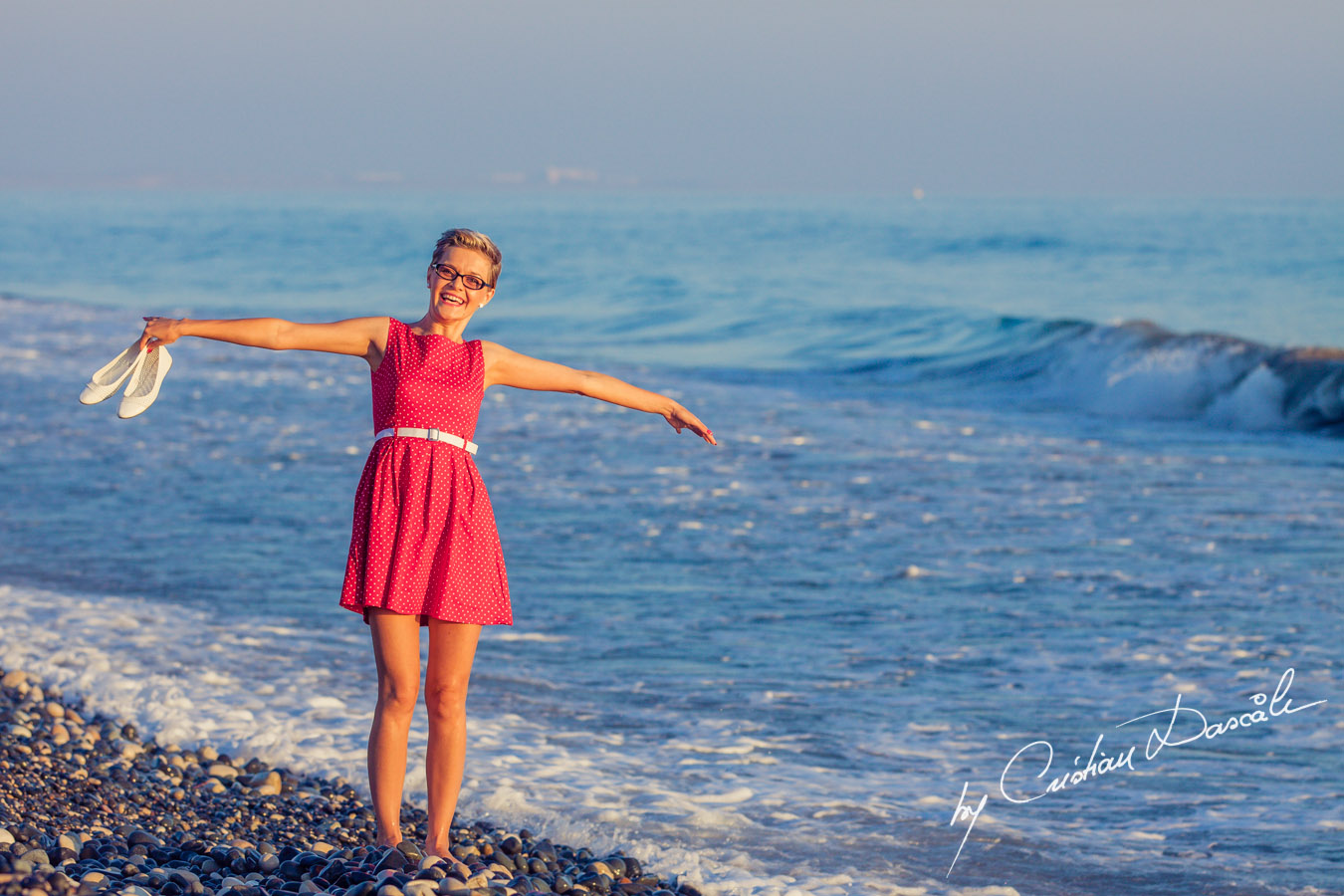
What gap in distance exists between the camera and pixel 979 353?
23.2 m

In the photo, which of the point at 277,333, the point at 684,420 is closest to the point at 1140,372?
the point at 684,420

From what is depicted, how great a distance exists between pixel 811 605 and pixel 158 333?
18.1 ft

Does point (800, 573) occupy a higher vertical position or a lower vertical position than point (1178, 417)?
lower

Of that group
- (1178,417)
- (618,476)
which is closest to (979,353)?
(1178,417)

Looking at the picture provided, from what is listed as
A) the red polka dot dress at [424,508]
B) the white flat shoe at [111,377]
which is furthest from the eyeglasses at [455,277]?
the white flat shoe at [111,377]

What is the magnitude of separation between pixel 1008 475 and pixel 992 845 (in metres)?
8.00

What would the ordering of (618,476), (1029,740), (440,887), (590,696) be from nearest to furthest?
(440,887)
(1029,740)
(590,696)
(618,476)

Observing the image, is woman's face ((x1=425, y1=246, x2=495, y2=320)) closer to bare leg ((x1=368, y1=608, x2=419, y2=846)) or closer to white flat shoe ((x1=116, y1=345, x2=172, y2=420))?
white flat shoe ((x1=116, y1=345, x2=172, y2=420))

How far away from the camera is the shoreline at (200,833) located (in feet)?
11.9

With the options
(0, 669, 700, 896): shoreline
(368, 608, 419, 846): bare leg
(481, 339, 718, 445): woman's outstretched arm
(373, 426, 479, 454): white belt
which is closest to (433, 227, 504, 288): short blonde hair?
(481, 339, 718, 445): woman's outstretched arm

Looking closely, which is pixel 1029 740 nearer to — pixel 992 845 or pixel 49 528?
pixel 992 845

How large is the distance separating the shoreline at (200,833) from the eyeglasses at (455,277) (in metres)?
1.71

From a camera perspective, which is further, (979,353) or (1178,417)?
(979,353)

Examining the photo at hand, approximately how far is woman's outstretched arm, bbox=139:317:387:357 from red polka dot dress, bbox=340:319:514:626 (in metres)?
0.07
